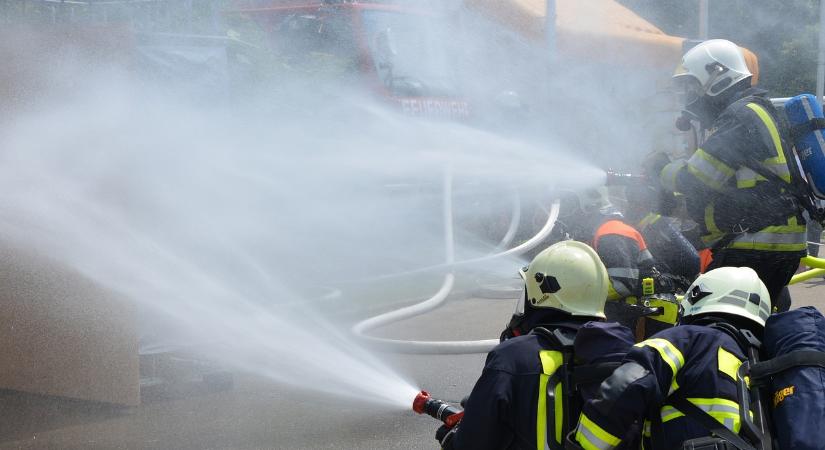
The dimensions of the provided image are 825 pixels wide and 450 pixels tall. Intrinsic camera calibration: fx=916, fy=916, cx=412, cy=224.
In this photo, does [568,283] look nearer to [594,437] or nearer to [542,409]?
[542,409]

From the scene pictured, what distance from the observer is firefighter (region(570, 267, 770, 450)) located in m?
2.22

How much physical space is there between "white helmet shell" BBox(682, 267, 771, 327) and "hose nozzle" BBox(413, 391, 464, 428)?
0.77m

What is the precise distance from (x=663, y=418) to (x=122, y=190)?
3328 millimetres

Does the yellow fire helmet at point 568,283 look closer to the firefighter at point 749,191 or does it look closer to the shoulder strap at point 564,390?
the shoulder strap at point 564,390

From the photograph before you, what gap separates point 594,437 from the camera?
227cm

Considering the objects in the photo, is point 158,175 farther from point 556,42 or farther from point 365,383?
point 556,42

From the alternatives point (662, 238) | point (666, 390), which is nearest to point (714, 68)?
Answer: point (662, 238)

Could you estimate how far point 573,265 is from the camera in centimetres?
285

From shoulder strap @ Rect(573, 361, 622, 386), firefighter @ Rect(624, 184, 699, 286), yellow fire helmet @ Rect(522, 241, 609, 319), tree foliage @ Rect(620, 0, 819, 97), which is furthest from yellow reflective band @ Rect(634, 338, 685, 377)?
tree foliage @ Rect(620, 0, 819, 97)

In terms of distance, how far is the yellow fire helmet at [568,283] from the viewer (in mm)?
2824

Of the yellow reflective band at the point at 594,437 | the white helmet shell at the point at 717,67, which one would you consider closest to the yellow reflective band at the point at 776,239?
the white helmet shell at the point at 717,67

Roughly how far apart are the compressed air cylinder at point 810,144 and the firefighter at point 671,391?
5.40 feet

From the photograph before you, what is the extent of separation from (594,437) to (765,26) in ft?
41.3

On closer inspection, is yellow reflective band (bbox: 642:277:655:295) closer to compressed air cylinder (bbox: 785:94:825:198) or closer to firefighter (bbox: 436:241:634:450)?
compressed air cylinder (bbox: 785:94:825:198)
